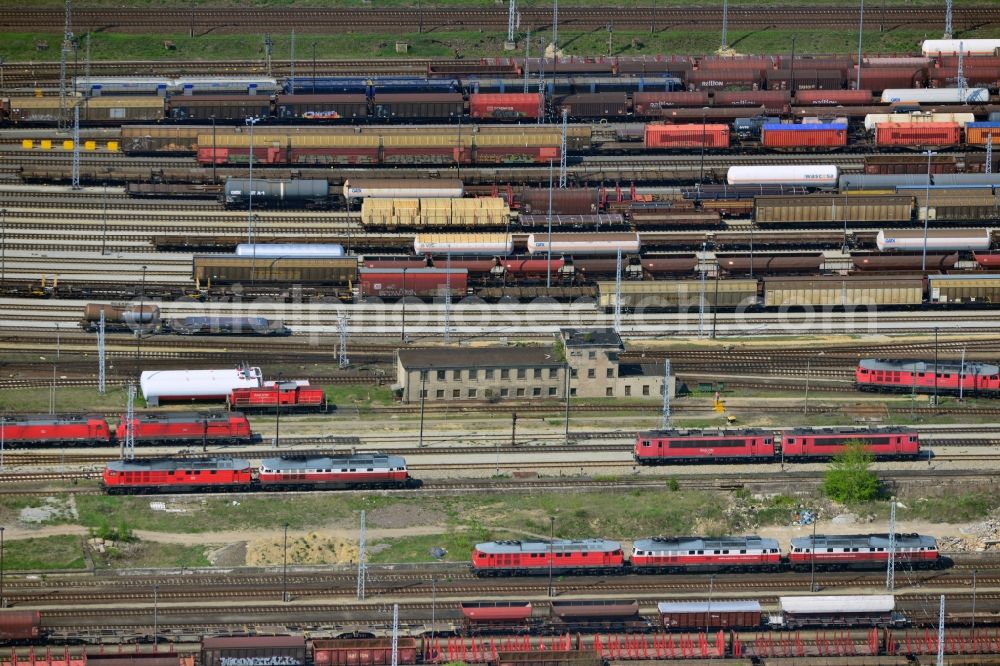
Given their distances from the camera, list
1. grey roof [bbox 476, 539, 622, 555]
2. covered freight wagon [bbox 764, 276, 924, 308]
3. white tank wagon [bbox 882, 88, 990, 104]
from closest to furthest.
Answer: grey roof [bbox 476, 539, 622, 555], covered freight wagon [bbox 764, 276, 924, 308], white tank wagon [bbox 882, 88, 990, 104]

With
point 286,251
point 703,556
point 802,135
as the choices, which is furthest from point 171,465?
point 802,135

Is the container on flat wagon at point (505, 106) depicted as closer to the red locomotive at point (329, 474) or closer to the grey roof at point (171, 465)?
the red locomotive at point (329, 474)

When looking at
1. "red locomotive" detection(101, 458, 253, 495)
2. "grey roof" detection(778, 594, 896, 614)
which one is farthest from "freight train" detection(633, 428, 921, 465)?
"red locomotive" detection(101, 458, 253, 495)

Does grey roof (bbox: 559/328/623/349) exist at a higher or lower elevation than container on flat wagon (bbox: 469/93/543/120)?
lower

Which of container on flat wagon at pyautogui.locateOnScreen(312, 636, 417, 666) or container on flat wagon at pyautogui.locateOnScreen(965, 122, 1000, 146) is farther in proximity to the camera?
container on flat wagon at pyautogui.locateOnScreen(965, 122, 1000, 146)

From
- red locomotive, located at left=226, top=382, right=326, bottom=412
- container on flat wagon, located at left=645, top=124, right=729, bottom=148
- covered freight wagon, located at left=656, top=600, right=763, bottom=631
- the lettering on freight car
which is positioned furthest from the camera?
container on flat wagon, located at left=645, top=124, right=729, bottom=148

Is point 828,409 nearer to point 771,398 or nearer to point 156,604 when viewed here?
point 771,398

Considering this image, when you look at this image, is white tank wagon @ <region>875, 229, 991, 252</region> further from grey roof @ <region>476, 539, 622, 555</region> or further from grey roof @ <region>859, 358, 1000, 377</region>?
grey roof @ <region>476, 539, 622, 555</region>
